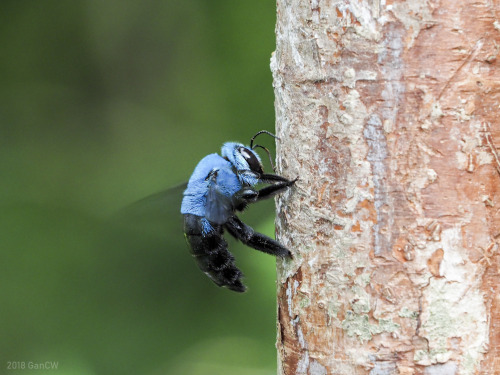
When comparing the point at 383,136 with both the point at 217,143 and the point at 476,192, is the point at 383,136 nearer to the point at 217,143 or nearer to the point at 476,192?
the point at 476,192

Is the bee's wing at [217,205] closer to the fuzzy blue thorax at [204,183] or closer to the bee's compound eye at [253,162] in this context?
the fuzzy blue thorax at [204,183]

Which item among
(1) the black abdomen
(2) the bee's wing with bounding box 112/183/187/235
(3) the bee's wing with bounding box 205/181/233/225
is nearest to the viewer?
(3) the bee's wing with bounding box 205/181/233/225

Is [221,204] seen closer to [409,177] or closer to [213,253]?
[213,253]

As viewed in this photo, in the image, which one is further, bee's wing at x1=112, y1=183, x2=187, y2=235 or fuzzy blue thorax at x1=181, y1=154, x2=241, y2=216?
bee's wing at x1=112, y1=183, x2=187, y2=235

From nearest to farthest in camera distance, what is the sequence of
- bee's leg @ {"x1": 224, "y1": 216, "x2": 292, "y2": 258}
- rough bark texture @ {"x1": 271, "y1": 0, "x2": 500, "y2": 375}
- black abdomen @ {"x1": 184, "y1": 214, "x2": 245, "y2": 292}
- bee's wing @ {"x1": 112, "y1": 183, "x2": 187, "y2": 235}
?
rough bark texture @ {"x1": 271, "y1": 0, "x2": 500, "y2": 375} → bee's leg @ {"x1": 224, "y1": 216, "x2": 292, "y2": 258} → black abdomen @ {"x1": 184, "y1": 214, "x2": 245, "y2": 292} → bee's wing @ {"x1": 112, "y1": 183, "x2": 187, "y2": 235}

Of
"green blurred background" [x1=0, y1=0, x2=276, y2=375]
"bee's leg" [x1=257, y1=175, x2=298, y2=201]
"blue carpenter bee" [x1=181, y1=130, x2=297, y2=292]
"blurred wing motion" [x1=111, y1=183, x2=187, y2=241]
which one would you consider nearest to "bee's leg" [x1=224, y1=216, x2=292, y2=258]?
"blue carpenter bee" [x1=181, y1=130, x2=297, y2=292]

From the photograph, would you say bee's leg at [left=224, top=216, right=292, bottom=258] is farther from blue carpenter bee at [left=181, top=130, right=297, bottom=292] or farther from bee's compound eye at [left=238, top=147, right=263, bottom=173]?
bee's compound eye at [left=238, top=147, right=263, bottom=173]

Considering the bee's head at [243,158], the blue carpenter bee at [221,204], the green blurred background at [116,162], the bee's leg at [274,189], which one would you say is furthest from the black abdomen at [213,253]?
the green blurred background at [116,162]
